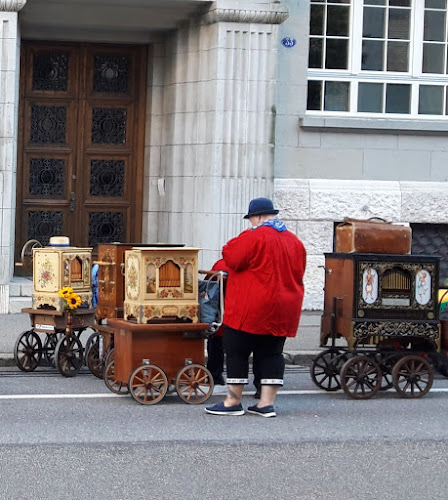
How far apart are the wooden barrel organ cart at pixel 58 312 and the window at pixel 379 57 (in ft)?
20.9

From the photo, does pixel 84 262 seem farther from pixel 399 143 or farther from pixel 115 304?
pixel 399 143

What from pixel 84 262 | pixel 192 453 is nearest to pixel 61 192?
pixel 84 262

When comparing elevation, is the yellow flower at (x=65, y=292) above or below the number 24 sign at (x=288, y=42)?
below

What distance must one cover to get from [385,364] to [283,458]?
121 inches

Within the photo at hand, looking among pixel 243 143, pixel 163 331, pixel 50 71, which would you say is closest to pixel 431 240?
pixel 243 143

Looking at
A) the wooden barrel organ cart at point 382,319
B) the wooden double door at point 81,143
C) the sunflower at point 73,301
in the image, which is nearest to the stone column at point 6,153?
the wooden double door at point 81,143

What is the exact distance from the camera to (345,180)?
17031 mm

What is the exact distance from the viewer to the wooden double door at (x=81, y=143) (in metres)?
17.3

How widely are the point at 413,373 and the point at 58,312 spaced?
331cm

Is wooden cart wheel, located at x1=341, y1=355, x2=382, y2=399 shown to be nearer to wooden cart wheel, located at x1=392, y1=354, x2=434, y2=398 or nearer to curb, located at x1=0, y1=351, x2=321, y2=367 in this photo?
wooden cart wheel, located at x1=392, y1=354, x2=434, y2=398

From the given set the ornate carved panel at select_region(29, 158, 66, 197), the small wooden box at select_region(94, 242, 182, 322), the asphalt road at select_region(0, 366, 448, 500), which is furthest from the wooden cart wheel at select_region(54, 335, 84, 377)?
the ornate carved panel at select_region(29, 158, 66, 197)

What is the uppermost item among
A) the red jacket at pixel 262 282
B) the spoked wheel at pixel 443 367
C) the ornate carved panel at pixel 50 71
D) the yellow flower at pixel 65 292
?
the ornate carved panel at pixel 50 71

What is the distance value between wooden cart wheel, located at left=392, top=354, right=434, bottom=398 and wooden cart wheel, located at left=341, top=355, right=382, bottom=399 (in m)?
Result: 0.17

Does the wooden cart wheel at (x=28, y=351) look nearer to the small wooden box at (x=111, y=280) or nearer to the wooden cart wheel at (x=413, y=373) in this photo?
the small wooden box at (x=111, y=280)
